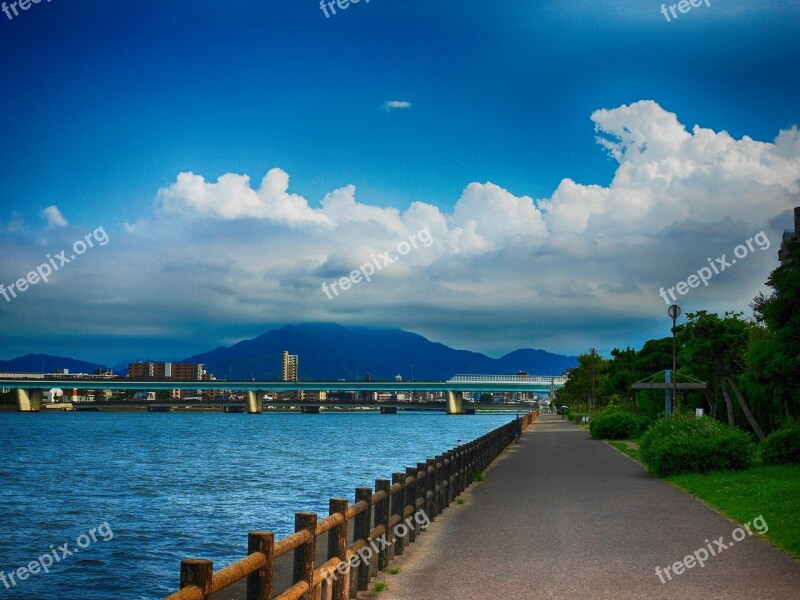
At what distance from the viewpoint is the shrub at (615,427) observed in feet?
170

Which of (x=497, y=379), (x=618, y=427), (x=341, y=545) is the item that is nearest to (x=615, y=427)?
(x=618, y=427)

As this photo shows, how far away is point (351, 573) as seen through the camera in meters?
10.1

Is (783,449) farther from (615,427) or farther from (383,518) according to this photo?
(615,427)

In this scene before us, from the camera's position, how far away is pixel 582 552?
41.7 ft

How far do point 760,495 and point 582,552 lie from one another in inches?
288

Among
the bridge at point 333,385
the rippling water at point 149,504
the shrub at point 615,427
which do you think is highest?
the bridge at point 333,385

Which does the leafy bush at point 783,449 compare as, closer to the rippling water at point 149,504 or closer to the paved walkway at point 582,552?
the paved walkway at point 582,552

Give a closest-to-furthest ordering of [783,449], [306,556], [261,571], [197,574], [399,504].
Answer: [197,574]
[261,571]
[306,556]
[399,504]
[783,449]

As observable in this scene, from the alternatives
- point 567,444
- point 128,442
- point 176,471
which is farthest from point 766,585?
point 128,442

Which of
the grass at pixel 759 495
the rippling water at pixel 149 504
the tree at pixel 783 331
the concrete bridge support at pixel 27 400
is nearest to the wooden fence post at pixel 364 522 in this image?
the grass at pixel 759 495

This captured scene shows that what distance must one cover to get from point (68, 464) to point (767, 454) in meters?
40.8

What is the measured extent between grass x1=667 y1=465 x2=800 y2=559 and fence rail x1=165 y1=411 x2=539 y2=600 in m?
5.49

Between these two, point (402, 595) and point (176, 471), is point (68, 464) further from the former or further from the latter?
point (402, 595)

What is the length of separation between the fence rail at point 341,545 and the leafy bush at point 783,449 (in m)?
12.6
